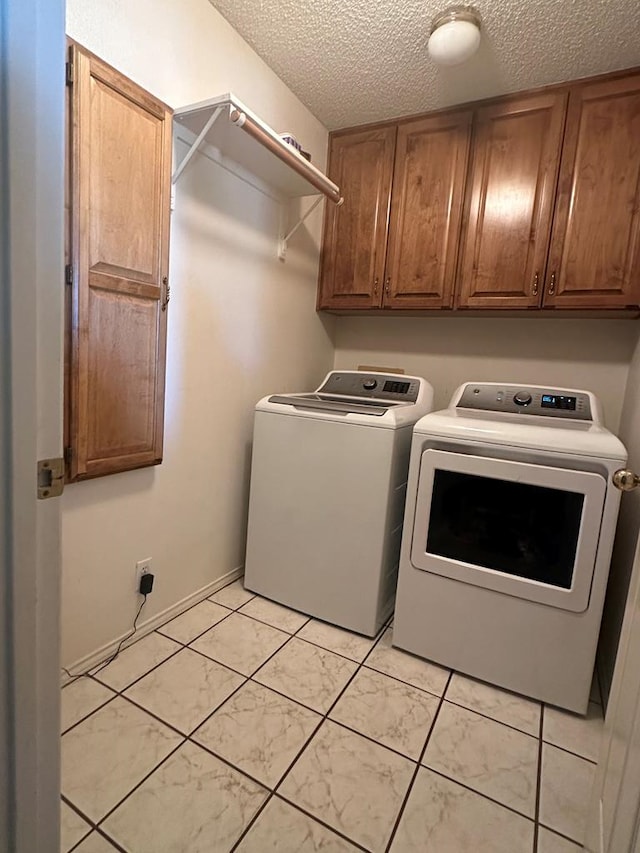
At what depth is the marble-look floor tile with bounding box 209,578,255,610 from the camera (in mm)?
1981

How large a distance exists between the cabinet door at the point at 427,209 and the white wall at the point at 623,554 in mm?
927

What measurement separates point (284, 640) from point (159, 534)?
25.7 inches

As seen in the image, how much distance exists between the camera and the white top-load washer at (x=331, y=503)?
1.75m

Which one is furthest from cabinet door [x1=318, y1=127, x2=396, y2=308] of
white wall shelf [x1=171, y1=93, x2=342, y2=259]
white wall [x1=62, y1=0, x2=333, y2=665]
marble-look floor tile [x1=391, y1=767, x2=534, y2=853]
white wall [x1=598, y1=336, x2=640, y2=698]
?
marble-look floor tile [x1=391, y1=767, x2=534, y2=853]

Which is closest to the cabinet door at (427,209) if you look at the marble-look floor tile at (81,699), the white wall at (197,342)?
the white wall at (197,342)

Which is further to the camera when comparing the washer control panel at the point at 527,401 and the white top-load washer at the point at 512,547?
the washer control panel at the point at 527,401

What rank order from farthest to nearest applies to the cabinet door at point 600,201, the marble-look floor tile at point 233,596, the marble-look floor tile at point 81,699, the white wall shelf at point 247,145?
the marble-look floor tile at point 233,596 → the cabinet door at point 600,201 → the white wall shelf at point 247,145 → the marble-look floor tile at point 81,699

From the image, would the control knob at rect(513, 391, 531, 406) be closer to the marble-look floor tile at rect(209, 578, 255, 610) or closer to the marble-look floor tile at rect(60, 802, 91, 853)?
the marble-look floor tile at rect(209, 578, 255, 610)

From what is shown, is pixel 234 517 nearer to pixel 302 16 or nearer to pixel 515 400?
pixel 515 400

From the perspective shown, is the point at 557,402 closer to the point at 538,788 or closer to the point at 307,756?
the point at 538,788

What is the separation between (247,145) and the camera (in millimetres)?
1632

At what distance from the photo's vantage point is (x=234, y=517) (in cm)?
213

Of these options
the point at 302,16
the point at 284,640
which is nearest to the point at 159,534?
the point at 284,640

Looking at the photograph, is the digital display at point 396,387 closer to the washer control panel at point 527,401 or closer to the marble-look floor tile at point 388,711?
the washer control panel at point 527,401
